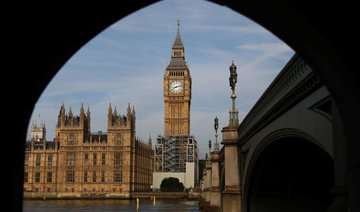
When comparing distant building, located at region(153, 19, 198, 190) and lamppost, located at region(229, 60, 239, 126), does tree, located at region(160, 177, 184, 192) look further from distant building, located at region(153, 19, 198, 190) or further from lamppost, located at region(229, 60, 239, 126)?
lamppost, located at region(229, 60, 239, 126)

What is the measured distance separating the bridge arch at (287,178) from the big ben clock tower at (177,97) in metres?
112

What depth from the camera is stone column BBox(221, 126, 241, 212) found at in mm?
23234

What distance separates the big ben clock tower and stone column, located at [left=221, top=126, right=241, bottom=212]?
111 metres

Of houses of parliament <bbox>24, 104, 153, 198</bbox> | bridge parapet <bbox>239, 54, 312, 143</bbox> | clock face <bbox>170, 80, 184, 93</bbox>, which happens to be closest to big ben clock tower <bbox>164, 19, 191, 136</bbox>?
clock face <bbox>170, 80, 184, 93</bbox>

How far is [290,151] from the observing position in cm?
1847

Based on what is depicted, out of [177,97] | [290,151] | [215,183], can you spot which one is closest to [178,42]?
[177,97]

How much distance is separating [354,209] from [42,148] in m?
124

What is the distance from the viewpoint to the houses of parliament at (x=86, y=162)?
113438mm

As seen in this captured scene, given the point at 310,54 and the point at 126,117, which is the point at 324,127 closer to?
the point at 310,54

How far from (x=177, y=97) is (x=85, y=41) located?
136m

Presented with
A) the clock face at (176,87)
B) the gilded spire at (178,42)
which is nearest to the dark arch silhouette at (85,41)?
the clock face at (176,87)

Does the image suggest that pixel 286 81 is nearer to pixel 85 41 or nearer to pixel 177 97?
pixel 85 41

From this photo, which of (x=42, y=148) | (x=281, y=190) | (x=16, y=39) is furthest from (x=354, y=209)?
(x=42, y=148)

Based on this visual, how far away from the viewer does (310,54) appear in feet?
14.6
